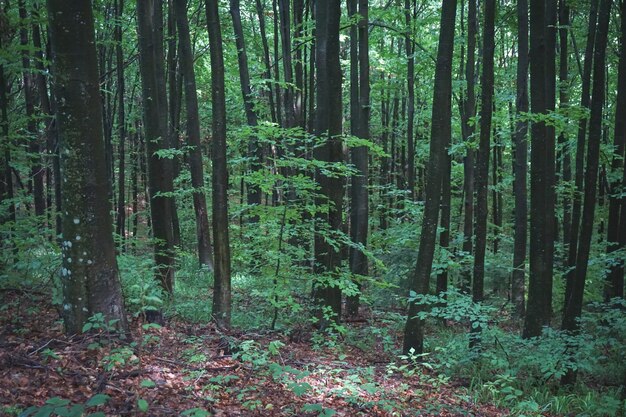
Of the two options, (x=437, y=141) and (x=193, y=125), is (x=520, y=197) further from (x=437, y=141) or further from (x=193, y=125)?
(x=193, y=125)

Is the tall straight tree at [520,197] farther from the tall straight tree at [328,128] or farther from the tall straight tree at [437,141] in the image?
the tall straight tree at [328,128]

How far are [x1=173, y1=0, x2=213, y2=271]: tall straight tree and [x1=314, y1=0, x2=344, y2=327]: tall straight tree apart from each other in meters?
3.94

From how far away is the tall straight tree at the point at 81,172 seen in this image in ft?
15.5

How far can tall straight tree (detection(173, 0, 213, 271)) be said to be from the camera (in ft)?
35.6

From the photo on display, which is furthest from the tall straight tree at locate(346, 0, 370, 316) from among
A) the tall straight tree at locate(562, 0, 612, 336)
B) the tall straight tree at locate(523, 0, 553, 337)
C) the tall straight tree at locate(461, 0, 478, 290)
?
the tall straight tree at locate(562, 0, 612, 336)

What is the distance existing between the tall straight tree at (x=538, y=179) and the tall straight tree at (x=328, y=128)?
3.50 metres

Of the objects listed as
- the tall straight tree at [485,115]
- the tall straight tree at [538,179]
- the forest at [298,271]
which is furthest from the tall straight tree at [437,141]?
the tall straight tree at [538,179]

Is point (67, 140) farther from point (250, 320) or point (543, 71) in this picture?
point (543, 71)

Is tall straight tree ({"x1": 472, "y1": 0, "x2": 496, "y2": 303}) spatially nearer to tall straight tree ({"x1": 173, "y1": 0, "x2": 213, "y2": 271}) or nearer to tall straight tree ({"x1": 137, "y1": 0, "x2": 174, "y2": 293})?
tall straight tree ({"x1": 137, "y1": 0, "x2": 174, "y2": 293})

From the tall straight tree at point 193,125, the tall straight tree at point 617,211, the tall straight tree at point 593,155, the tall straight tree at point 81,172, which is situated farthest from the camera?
the tall straight tree at point 193,125

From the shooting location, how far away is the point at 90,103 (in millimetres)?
4883

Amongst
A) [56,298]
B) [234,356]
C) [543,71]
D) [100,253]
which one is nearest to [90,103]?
[100,253]

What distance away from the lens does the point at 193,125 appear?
1268cm

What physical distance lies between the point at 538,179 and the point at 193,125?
30.0 feet
